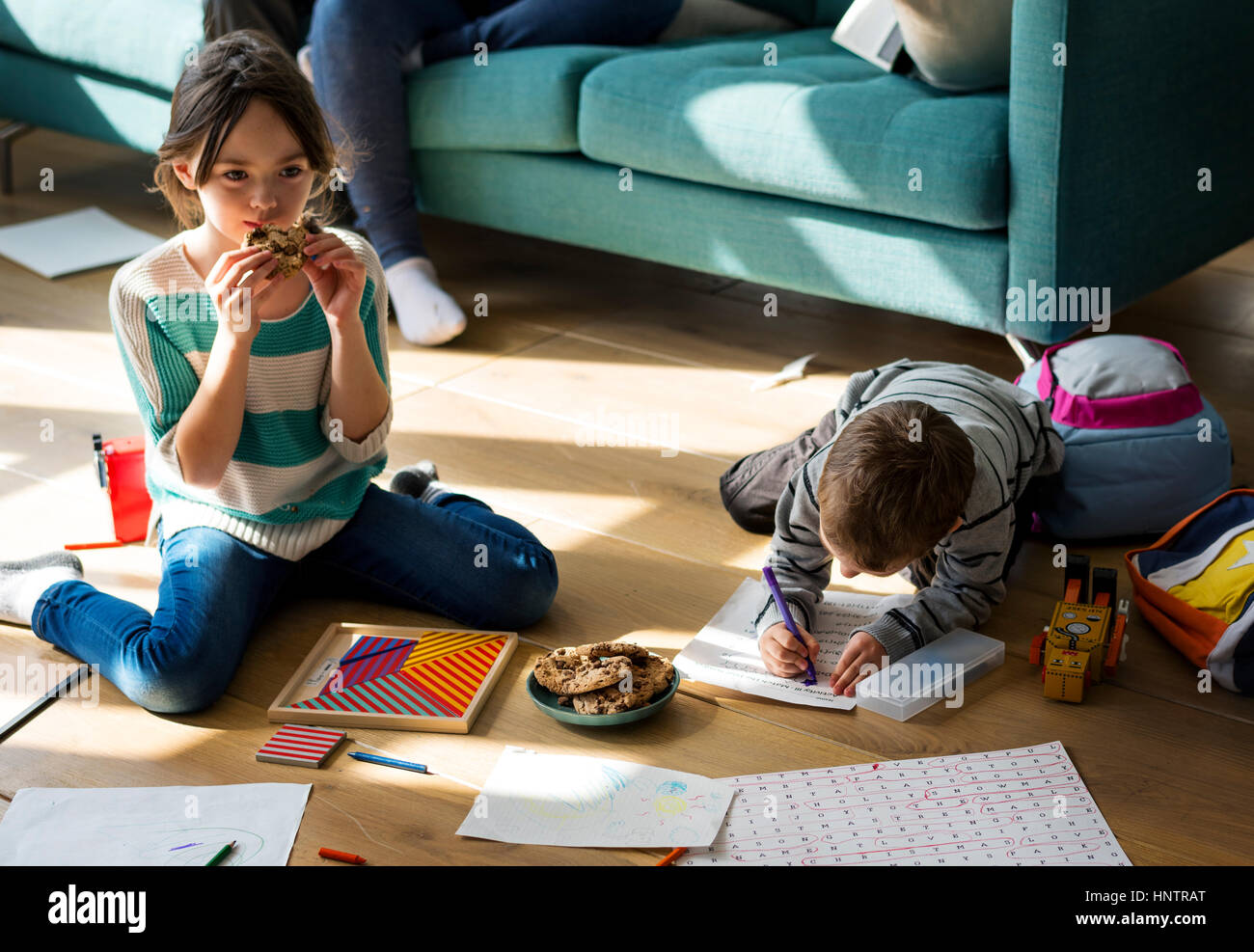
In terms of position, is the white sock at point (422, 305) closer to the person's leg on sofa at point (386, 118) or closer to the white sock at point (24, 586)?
the person's leg on sofa at point (386, 118)

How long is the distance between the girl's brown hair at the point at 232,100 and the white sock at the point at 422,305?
35.4 inches

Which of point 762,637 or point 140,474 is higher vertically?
point 140,474

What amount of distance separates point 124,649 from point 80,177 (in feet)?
7.89

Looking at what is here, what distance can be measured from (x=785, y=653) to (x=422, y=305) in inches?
48.5

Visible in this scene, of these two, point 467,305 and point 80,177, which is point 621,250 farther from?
point 80,177

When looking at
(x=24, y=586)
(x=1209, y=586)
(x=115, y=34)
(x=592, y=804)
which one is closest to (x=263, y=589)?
(x=24, y=586)

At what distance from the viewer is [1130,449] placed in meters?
1.73

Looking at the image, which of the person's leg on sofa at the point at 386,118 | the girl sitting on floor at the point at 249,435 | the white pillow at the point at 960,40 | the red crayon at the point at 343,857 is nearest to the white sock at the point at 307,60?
the person's leg on sofa at the point at 386,118

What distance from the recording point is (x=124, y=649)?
1451 mm

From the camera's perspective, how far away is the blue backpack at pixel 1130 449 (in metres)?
1.73

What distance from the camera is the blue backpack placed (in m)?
1.73

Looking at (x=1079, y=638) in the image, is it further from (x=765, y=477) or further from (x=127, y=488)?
(x=127, y=488)

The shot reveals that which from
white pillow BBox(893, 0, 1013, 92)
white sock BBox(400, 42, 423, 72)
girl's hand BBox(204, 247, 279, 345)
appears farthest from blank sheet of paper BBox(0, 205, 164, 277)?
white pillow BBox(893, 0, 1013, 92)
